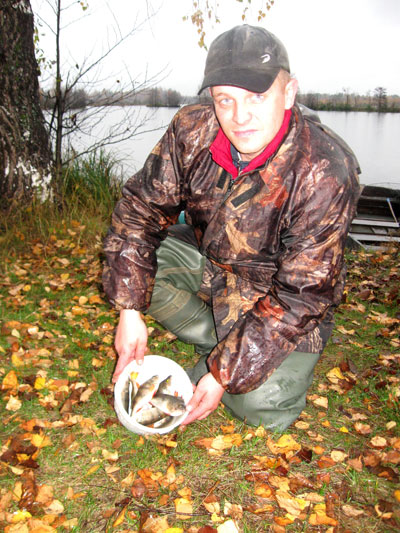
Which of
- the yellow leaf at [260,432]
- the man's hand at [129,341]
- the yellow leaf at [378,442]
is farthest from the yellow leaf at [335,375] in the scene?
the man's hand at [129,341]

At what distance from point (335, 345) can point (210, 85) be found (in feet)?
8.09

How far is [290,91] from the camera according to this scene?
2.53 metres

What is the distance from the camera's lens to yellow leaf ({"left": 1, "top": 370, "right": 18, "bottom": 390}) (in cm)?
316

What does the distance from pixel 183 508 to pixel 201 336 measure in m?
1.26

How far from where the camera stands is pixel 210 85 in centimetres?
233

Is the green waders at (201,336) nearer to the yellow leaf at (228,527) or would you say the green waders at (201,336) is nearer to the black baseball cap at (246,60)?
the yellow leaf at (228,527)

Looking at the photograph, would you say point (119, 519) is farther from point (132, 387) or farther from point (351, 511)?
point (351, 511)

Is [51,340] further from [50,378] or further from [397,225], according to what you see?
[397,225]

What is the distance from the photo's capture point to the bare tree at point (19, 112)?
5660 millimetres

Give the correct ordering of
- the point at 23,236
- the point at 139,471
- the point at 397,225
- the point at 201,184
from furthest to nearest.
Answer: the point at 397,225 < the point at 23,236 < the point at 201,184 < the point at 139,471

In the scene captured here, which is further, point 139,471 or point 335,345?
point 335,345

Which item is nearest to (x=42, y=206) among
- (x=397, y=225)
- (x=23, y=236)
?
(x=23, y=236)

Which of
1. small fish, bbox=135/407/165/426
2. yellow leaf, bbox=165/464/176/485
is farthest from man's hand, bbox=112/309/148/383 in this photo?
yellow leaf, bbox=165/464/176/485

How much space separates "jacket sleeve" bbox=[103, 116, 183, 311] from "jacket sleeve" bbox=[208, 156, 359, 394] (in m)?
0.73
